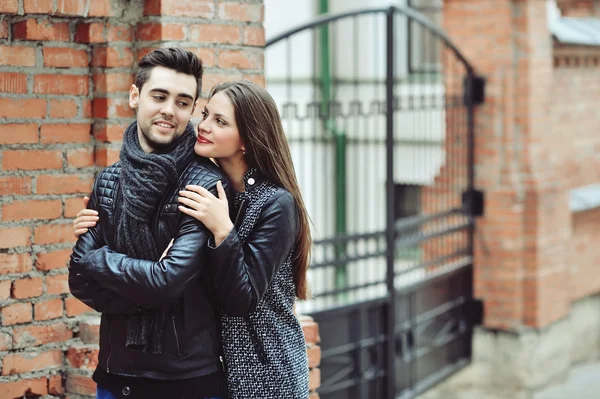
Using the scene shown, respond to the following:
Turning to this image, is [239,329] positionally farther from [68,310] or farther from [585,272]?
[585,272]

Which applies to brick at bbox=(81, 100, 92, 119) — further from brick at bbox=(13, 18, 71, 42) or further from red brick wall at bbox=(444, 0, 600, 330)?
red brick wall at bbox=(444, 0, 600, 330)

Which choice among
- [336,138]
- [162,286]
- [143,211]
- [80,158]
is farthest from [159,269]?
[336,138]

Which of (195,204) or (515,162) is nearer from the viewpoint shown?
(195,204)

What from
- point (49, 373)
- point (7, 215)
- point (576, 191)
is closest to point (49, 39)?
point (7, 215)

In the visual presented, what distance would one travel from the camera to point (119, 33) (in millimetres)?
3719

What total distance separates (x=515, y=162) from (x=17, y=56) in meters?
4.44

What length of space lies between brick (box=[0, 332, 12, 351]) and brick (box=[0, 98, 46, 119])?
805mm

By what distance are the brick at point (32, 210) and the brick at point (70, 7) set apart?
0.71m

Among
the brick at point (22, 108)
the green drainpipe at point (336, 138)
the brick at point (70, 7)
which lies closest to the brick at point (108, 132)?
the brick at point (22, 108)

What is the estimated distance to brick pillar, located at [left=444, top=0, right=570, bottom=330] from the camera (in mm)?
7004

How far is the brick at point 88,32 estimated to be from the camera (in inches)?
144

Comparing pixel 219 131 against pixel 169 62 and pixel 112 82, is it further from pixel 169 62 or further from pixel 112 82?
pixel 112 82

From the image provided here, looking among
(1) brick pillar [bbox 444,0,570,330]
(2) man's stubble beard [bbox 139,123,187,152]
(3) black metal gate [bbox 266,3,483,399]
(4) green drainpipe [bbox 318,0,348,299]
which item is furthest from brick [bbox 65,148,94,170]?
(4) green drainpipe [bbox 318,0,348,299]

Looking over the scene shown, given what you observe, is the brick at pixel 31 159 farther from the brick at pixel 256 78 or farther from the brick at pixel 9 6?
the brick at pixel 256 78
